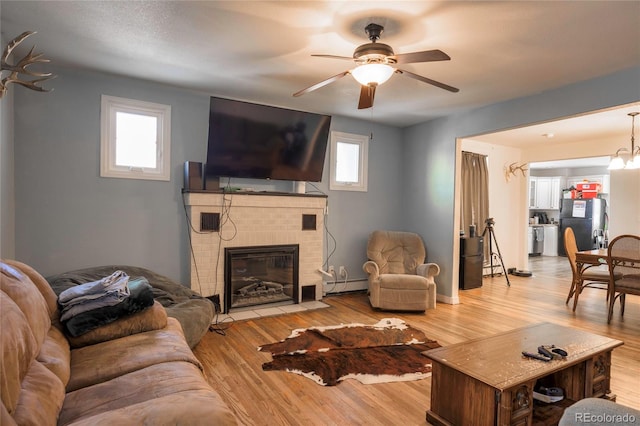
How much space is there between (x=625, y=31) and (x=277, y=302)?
4.10 meters

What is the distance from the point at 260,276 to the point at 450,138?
309 cm

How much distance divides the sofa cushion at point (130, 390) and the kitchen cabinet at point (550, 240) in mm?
10317

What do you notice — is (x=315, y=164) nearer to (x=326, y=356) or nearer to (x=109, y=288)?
(x=326, y=356)

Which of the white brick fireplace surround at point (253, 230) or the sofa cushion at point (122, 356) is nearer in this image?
the sofa cushion at point (122, 356)

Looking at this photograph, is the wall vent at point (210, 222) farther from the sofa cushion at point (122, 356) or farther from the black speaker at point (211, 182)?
the sofa cushion at point (122, 356)

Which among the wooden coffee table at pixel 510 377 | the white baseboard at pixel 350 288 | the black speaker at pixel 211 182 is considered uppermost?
the black speaker at pixel 211 182

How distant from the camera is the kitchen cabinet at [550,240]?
375 inches

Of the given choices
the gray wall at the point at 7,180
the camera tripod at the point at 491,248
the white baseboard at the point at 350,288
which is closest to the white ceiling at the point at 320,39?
the gray wall at the point at 7,180

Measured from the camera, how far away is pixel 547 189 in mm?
9961

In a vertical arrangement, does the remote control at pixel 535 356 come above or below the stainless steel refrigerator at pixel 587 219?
below

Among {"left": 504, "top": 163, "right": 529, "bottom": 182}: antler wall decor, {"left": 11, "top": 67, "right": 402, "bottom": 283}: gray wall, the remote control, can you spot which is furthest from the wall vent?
{"left": 504, "top": 163, "right": 529, "bottom": 182}: antler wall decor

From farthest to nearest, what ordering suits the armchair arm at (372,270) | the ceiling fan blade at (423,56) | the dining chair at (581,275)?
the armchair arm at (372,270), the dining chair at (581,275), the ceiling fan blade at (423,56)

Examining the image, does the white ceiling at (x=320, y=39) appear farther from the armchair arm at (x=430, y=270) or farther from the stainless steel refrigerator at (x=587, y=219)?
the stainless steel refrigerator at (x=587, y=219)

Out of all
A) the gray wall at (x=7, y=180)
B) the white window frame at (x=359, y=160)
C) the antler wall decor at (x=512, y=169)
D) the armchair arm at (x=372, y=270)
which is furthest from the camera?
the antler wall decor at (x=512, y=169)
